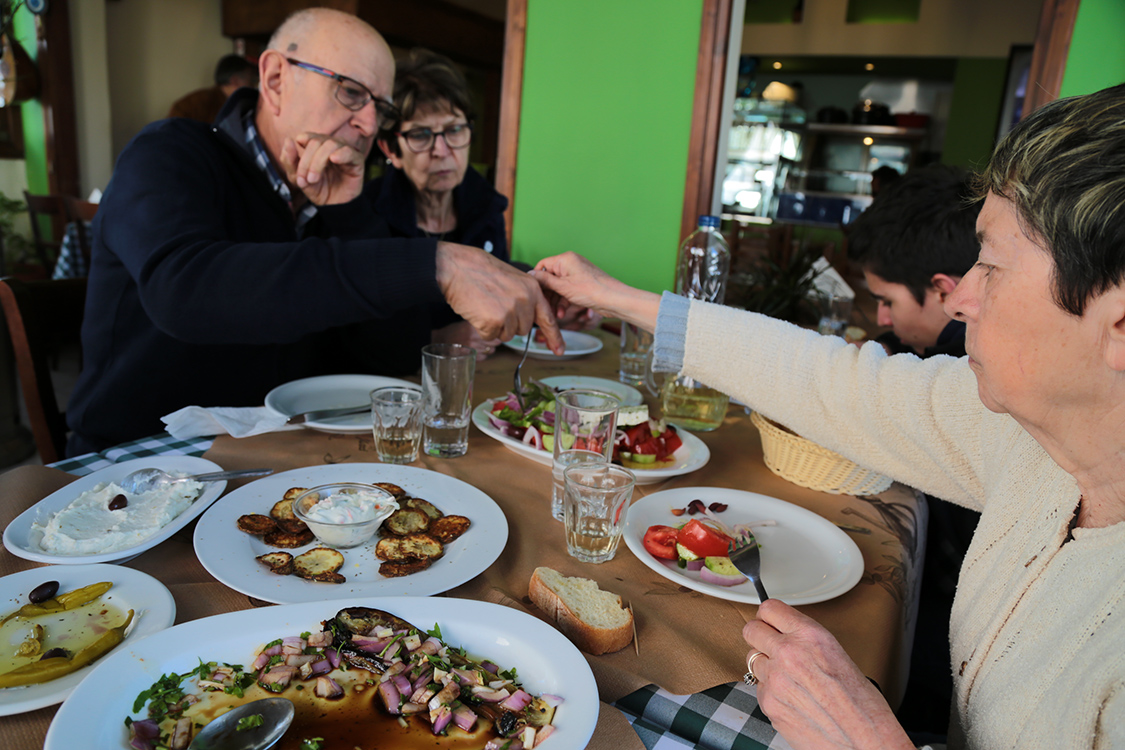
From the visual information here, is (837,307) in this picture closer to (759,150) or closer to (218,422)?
→ (218,422)

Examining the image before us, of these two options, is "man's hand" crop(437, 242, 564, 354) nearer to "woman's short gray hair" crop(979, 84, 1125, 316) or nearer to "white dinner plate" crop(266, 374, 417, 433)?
"white dinner plate" crop(266, 374, 417, 433)

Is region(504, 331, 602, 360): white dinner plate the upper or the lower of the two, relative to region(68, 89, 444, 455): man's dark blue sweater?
lower

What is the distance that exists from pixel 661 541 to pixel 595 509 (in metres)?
0.14

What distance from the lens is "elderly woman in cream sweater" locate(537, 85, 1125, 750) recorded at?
0.71m

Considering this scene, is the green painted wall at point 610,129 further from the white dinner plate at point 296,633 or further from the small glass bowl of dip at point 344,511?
the white dinner plate at point 296,633

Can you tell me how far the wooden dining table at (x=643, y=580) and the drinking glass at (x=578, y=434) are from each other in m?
0.08

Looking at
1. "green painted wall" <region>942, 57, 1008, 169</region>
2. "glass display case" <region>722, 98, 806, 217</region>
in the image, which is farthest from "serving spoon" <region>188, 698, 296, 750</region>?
"glass display case" <region>722, 98, 806, 217</region>

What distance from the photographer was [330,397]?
1708 millimetres

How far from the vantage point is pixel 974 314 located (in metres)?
0.88

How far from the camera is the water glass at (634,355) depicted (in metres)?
2.11

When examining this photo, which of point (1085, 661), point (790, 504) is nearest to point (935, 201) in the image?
point (790, 504)

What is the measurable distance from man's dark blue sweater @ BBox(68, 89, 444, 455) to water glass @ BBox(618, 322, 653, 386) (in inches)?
26.0

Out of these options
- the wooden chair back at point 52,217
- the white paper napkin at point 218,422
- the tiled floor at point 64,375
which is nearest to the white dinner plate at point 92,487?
the white paper napkin at point 218,422

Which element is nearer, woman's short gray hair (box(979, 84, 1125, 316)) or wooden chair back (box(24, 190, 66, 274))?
woman's short gray hair (box(979, 84, 1125, 316))
